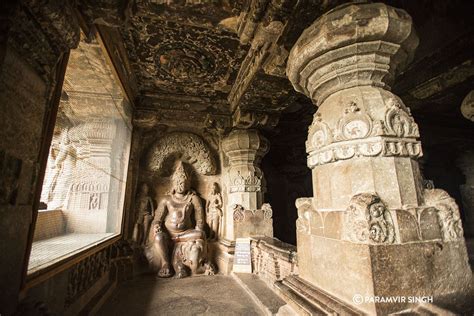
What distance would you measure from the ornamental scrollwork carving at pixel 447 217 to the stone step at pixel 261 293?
133 cm

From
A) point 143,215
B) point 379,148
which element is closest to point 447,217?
point 379,148

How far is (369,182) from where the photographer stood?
126 cm

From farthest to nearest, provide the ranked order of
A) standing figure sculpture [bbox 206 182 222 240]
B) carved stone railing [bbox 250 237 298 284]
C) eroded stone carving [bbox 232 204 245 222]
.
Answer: standing figure sculpture [bbox 206 182 222 240] < eroded stone carving [bbox 232 204 245 222] < carved stone railing [bbox 250 237 298 284]

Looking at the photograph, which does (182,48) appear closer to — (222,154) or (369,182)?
(222,154)

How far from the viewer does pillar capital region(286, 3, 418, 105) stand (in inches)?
53.4

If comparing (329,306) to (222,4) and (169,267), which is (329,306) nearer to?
(222,4)

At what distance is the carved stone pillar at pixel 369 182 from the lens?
1.14 m

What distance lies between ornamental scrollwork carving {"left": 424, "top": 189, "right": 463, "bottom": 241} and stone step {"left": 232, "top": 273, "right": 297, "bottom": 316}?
1.33m

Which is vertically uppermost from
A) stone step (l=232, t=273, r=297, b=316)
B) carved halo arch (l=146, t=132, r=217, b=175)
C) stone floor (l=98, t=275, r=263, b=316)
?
carved halo arch (l=146, t=132, r=217, b=175)

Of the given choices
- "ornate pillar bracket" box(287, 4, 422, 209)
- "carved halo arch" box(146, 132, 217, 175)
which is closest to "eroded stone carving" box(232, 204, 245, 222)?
"carved halo arch" box(146, 132, 217, 175)

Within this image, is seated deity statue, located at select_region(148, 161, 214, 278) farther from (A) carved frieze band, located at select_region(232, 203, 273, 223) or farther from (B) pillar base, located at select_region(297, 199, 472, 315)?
(B) pillar base, located at select_region(297, 199, 472, 315)

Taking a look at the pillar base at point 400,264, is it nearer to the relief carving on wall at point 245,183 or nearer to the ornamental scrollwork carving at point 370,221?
the ornamental scrollwork carving at point 370,221

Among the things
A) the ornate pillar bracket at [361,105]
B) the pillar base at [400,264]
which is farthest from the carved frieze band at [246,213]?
the pillar base at [400,264]

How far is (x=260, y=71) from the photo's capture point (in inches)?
96.7
